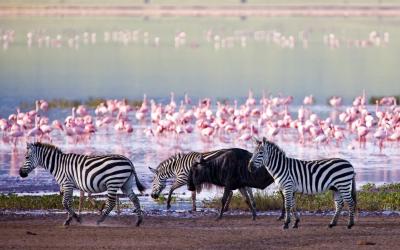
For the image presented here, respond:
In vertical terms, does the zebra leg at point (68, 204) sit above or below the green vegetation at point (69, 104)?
below

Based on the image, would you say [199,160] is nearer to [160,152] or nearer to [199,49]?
[160,152]

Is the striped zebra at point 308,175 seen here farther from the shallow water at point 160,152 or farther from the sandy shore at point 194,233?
the shallow water at point 160,152

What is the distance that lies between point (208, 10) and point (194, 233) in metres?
109

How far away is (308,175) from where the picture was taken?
14.1m

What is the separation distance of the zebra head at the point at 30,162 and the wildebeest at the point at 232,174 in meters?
2.04

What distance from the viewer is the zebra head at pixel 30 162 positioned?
571 inches

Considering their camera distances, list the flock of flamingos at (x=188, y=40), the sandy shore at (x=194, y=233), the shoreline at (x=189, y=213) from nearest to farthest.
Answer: the sandy shore at (x=194, y=233)
the shoreline at (x=189, y=213)
the flock of flamingos at (x=188, y=40)

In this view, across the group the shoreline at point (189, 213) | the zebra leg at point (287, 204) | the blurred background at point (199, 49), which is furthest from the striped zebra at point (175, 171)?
the blurred background at point (199, 49)

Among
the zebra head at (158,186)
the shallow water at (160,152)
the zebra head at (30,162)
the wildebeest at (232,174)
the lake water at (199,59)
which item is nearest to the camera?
the zebra head at (30,162)

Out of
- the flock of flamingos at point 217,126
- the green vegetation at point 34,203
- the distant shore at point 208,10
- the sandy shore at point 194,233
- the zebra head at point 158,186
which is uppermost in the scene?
the distant shore at point 208,10

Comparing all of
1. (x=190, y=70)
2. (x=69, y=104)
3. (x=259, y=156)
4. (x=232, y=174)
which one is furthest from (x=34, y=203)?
(x=190, y=70)

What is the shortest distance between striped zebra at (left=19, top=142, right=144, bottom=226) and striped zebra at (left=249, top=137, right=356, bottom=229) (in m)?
1.49

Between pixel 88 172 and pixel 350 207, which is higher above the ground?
pixel 88 172

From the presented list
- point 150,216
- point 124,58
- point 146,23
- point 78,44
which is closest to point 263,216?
point 150,216
